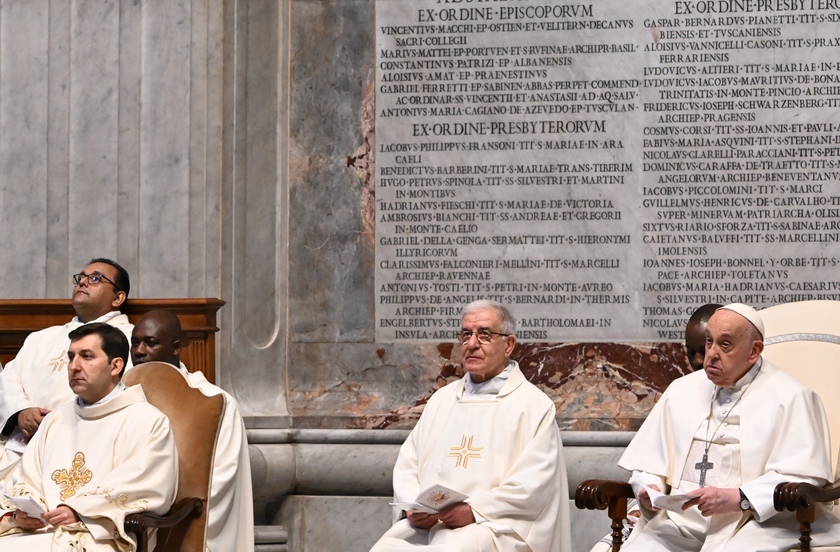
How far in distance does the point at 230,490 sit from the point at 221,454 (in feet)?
0.57

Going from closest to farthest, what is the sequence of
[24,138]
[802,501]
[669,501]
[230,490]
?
[802,501] < [669,501] < [230,490] < [24,138]

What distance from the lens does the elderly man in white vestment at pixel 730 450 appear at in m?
5.38

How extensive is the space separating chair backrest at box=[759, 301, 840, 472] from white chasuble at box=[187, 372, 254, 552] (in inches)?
99.8

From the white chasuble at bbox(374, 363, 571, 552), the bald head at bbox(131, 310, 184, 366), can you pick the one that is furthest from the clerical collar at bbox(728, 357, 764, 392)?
the bald head at bbox(131, 310, 184, 366)

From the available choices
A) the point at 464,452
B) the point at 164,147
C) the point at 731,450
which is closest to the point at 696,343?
the point at 731,450

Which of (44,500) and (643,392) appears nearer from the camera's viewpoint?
(44,500)

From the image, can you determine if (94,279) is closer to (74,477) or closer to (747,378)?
(74,477)

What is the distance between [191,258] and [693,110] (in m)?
3.12

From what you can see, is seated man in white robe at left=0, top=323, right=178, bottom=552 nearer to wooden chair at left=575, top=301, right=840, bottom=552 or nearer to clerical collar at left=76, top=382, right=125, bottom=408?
clerical collar at left=76, top=382, right=125, bottom=408

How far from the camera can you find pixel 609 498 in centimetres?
573

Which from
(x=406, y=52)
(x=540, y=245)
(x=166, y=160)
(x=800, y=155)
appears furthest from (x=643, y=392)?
(x=166, y=160)

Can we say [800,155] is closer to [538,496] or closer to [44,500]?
[538,496]

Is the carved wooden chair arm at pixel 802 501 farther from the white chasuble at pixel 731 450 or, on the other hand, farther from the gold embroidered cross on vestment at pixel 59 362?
the gold embroidered cross on vestment at pixel 59 362

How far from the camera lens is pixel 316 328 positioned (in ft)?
26.9
